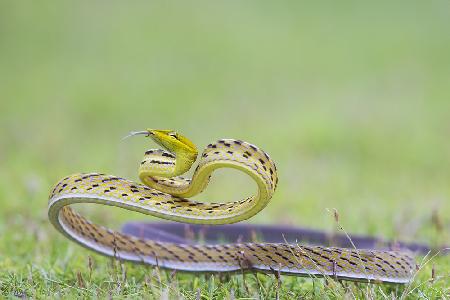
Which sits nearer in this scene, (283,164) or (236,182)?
(236,182)

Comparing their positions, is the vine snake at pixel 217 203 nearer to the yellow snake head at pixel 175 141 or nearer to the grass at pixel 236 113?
the yellow snake head at pixel 175 141

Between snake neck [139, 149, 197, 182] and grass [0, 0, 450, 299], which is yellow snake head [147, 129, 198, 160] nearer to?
snake neck [139, 149, 197, 182]

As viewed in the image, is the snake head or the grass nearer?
the snake head

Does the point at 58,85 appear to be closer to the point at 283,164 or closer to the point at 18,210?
the point at 283,164

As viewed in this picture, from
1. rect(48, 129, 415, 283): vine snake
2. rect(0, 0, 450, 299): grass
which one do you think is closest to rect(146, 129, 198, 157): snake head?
rect(48, 129, 415, 283): vine snake

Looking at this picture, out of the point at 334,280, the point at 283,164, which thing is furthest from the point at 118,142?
the point at 334,280

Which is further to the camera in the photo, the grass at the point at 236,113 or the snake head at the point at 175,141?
the grass at the point at 236,113

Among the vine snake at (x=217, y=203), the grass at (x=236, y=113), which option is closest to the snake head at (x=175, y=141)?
the vine snake at (x=217, y=203)
